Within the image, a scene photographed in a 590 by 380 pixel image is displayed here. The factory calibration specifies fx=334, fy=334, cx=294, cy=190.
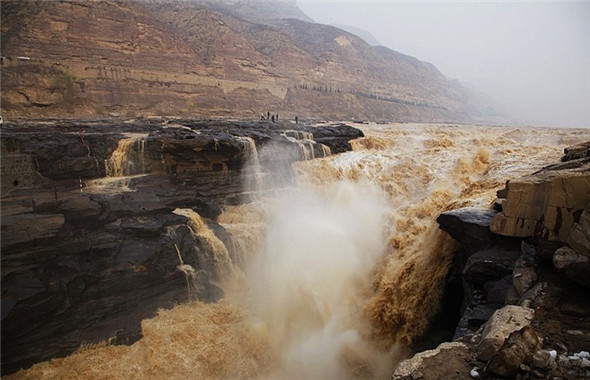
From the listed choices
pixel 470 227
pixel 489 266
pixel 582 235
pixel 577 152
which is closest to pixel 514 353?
pixel 582 235

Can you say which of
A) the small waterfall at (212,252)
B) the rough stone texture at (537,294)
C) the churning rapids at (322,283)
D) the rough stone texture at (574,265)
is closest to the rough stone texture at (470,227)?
the rough stone texture at (537,294)

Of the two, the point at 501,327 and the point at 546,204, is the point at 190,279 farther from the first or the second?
the point at 546,204

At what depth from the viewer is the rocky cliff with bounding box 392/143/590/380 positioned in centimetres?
385

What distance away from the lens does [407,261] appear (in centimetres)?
881

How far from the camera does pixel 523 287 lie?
5559 millimetres

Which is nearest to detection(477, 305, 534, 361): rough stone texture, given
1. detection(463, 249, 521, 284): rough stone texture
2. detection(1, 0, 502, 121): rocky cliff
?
detection(463, 249, 521, 284): rough stone texture

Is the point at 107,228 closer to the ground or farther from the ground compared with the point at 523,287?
closer to the ground

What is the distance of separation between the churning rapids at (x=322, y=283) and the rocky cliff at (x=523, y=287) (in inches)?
53.7

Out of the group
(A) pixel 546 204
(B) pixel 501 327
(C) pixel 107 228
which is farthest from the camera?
(C) pixel 107 228

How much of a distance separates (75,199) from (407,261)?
9.36 m

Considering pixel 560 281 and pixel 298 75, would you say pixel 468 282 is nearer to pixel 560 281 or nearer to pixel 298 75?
pixel 560 281

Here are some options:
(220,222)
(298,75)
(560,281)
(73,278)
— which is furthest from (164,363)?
(298,75)

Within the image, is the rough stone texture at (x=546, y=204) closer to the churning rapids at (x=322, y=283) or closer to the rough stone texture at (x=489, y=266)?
the rough stone texture at (x=489, y=266)

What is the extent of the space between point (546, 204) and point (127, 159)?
1214 cm
